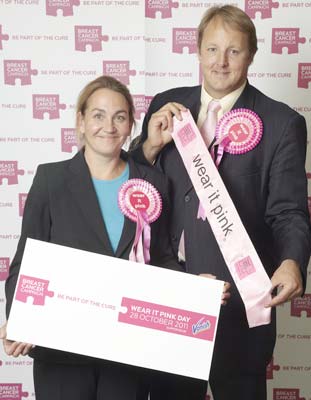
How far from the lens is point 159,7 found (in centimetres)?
222

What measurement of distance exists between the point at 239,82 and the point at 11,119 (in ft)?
3.82

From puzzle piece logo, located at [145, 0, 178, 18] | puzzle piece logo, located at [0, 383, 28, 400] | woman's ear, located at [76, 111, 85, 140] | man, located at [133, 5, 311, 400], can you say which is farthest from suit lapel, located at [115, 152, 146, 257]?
puzzle piece logo, located at [0, 383, 28, 400]

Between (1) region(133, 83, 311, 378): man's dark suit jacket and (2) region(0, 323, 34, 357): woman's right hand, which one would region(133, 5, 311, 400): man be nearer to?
(1) region(133, 83, 311, 378): man's dark suit jacket

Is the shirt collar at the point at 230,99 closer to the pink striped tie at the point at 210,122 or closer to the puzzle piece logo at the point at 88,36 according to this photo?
the pink striped tie at the point at 210,122

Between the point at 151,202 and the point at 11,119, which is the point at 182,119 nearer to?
the point at 151,202

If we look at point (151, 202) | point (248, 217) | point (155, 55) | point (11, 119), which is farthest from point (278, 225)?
point (11, 119)

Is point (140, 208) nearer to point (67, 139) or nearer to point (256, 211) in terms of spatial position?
point (256, 211)

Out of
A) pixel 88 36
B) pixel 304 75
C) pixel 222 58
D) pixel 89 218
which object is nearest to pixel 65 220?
pixel 89 218

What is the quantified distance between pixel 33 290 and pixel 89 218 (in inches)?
8.2

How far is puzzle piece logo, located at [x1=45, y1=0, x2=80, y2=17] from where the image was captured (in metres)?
2.21

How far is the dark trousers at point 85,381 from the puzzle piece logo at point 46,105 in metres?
1.18

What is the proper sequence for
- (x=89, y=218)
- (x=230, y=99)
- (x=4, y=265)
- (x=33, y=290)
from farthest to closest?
(x=4, y=265) < (x=230, y=99) < (x=89, y=218) < (x=33, y=290)

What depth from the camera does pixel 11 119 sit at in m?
2.26

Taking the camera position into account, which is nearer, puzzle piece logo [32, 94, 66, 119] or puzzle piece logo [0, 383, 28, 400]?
puzzle piece logo [32, 94, 66, 119]
